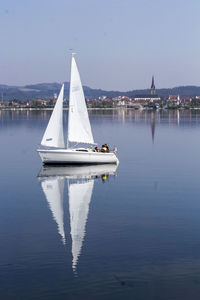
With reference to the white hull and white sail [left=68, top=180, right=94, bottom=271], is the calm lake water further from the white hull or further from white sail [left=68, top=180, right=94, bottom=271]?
the white hull

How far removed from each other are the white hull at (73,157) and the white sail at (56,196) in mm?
5379

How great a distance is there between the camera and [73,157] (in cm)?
4238

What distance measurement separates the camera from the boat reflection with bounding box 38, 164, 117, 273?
21456 mm

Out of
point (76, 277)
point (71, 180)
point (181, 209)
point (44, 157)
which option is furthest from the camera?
point (44, 157)

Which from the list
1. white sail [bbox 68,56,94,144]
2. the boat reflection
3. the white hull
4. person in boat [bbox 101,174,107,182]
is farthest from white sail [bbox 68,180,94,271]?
white sail [bbox 68,56,94,144]

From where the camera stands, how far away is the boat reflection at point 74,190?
21456mm

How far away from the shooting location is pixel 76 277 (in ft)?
54.0

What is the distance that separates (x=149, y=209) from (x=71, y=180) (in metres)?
11.3

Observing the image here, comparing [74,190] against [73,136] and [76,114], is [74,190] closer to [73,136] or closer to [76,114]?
[73,136]

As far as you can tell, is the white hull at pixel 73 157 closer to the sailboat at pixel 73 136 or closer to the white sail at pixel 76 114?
the sailboat at pixel 73 136

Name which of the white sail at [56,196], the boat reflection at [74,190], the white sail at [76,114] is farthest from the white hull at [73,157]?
the white sail at [56,196]

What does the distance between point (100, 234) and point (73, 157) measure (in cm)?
2165

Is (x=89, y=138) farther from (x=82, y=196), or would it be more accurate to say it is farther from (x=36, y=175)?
(x=82, y=196)

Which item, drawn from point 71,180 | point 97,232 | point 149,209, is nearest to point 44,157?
point 71,180
